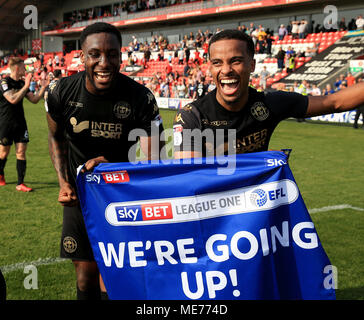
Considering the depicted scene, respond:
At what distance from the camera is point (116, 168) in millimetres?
2797

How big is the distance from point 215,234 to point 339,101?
1.28m

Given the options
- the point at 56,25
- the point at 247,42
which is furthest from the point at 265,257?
the point at 56,25

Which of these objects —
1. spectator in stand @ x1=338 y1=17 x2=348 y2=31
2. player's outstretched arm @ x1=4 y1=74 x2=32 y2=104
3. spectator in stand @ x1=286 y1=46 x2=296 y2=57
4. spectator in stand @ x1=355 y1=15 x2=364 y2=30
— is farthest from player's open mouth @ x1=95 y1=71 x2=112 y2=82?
spectator in stand @ x1=338 y1=17 x2=348 y2=31

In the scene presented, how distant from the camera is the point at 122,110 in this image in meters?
3.19

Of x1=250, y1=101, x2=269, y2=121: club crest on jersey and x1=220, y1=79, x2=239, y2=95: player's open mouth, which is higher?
x1=220, y1=79, x2=239, y2=95: player's open mouth

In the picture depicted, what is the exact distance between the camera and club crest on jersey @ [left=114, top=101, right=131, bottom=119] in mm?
3184

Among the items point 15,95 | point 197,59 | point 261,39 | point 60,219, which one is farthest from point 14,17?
point 60,219

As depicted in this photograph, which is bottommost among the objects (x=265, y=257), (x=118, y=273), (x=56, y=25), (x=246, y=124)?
(x=118, y=273)

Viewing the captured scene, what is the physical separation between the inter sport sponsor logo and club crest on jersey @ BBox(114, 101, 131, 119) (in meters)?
0.77

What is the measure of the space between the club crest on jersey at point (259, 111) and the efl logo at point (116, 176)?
0.99 meters

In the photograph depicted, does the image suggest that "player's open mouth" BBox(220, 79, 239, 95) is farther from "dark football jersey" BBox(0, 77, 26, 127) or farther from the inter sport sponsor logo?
"dark football jersey" BBox(0, 77, 26, 127)

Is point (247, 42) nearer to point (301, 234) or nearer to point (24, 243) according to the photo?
point (301, 234)

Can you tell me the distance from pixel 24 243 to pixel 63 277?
1144 mm

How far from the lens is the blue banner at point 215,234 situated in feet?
8.58
